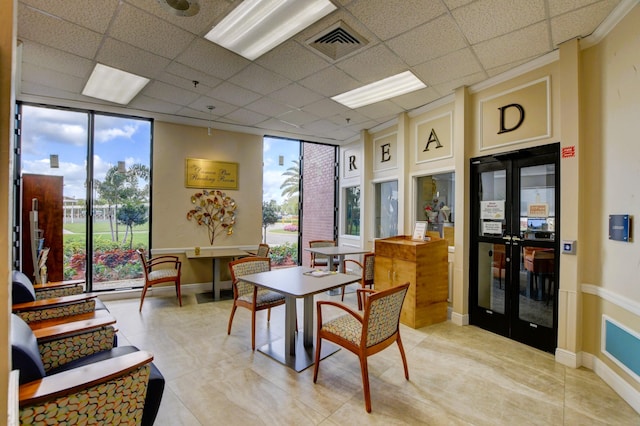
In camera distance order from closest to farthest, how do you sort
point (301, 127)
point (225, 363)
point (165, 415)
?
point (165, 415), point (225, 363), point (301, 127)

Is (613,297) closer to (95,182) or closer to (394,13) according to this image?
(394,13)

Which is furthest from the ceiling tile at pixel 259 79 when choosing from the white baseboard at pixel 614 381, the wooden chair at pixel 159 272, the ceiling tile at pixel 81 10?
the white baseboard at pixel 614 381

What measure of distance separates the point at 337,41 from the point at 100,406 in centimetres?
313

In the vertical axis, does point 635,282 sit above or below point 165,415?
above

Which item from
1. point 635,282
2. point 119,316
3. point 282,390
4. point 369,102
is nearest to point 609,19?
point 635,282

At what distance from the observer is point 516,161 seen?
3439 millimetres

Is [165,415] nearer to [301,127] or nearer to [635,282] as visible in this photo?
[635,282]

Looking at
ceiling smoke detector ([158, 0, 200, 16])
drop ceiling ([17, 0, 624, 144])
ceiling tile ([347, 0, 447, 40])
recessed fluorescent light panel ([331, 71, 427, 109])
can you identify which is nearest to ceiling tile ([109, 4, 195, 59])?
drop ceiling ([17, 0, 624, 144])

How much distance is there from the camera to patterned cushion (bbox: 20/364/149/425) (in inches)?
50.9

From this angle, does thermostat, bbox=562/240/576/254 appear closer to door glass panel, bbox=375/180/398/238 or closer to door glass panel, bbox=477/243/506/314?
door glass panel, bbox=477/243/506/314

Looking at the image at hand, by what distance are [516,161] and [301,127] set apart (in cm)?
360

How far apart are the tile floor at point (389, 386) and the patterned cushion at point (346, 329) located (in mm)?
449

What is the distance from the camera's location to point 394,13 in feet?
7.98

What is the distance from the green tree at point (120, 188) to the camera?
16.0 ft
